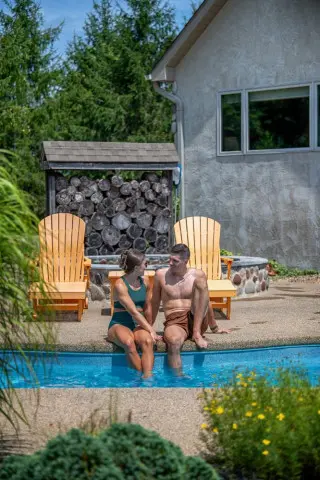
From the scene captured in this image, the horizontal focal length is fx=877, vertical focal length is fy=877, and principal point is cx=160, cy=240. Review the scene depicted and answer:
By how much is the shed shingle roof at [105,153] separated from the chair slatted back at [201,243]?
3.27m

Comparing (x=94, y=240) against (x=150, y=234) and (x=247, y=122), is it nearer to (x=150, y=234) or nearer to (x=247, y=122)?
(x=150, y=234)

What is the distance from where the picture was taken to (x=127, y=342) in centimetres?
738

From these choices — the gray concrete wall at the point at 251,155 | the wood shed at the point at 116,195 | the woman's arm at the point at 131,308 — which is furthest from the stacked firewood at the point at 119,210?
the woman's arm at the point at 131,308

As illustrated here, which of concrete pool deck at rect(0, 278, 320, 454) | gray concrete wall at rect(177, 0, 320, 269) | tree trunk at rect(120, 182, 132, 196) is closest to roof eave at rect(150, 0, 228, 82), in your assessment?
gray concrete wall at rect(177, 0, 320, 269)

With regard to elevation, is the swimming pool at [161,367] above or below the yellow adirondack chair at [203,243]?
below

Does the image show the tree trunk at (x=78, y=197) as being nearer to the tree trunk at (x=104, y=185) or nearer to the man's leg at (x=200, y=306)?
the tree trunk at (x=104, y=185)

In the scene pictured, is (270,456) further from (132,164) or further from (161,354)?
(132,164)

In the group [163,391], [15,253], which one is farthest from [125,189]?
[15,253]

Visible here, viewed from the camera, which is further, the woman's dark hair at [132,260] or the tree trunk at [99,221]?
the tree trunk at [99,221]

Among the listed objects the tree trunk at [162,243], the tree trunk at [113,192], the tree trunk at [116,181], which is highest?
the tree trunk at [116,181]

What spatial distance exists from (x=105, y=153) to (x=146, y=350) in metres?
6.52

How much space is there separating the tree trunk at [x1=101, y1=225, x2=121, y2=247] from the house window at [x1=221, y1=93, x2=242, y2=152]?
3.06 metres

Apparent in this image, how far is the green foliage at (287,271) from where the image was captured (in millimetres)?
14102

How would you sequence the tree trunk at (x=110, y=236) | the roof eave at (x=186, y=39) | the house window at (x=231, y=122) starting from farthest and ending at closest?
the house window at (x=231, y=122) → the roof eave at (x=186, y=39) → the tree trunk at (x=110, y=236)
